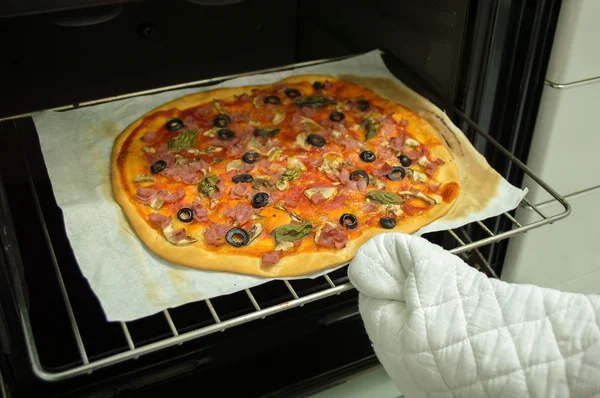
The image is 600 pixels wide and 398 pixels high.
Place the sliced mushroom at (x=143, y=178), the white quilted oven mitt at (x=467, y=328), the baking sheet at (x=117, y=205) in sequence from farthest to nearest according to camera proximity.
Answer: the sliced mushroom at (x=143, y=178) < the baking sheet at (x=117, y=205) < the white quilted oven mitt at (x=467, y=328)

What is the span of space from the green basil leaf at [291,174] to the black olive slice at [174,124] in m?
0.29

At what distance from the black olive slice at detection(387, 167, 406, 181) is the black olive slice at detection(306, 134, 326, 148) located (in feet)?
0.58

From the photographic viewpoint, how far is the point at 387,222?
1106 millimetres

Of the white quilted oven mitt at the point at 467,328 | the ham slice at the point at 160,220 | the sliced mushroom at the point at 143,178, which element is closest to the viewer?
the white quilted oven mitt at the point at 467,328

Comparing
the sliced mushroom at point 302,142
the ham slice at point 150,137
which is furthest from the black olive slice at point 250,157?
the ham slice at point 150,137

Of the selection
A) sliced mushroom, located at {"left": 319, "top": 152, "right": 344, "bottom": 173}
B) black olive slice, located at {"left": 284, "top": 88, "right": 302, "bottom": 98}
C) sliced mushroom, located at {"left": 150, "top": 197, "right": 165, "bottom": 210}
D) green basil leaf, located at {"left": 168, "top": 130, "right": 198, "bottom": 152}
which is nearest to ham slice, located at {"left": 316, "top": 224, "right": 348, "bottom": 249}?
sliced mushroom, located at {"left": 319, "top": 152, "right": 344, "bottom": 173}

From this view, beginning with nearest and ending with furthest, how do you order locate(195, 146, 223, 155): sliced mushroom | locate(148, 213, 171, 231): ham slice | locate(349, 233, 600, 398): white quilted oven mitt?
locate(349, 233, 600, 398): white quilted oven mitt < locate(148, 213, 171, 231): ham slice < locate(195, 146, 223, 155): sliced mushroom

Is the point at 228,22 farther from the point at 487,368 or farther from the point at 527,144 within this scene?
the point at 487,368

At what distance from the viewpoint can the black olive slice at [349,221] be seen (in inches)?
43.7

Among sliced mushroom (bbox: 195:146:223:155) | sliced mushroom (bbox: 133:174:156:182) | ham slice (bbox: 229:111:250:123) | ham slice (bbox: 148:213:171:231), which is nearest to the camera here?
ham slice (bbox: 148:213:171:231)

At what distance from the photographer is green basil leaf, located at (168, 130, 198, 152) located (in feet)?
4.31

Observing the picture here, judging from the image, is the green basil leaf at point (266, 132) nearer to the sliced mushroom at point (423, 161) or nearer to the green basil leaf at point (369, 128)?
the green basil leaf at point (369, 128)

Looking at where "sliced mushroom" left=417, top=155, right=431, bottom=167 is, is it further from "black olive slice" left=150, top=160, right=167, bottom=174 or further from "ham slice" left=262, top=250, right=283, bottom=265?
"black olive slice" left=150, top=160, right=167, bottom=174

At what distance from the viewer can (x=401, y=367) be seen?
790 mm
